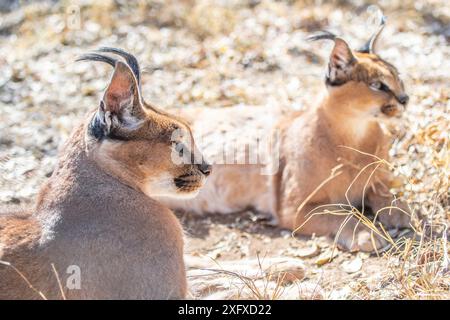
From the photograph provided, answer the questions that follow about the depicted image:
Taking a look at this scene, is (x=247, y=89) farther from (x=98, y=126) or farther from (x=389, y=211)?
(x=98, y=126)

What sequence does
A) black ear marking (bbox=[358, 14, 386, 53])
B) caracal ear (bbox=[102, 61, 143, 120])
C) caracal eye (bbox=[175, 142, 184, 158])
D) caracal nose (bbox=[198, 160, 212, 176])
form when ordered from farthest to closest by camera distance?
black ear marking (bbox=[358, 14, 386, 53]) → caracal nose (bbox=[198, 160, 212, 176]) → caracal eye (bbox=[175, 142, 184, 158]) → caracal ear (bbox=[102, 61, 143, 120])

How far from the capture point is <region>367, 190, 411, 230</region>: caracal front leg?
5.71 m

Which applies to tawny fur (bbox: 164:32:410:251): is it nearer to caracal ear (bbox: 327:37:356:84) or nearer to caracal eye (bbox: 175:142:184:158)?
caracal ear (bbox: 327:37:356:84)

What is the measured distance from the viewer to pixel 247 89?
7797 mm

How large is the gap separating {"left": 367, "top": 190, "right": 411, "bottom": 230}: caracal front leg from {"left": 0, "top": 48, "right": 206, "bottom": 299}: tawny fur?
2.10m

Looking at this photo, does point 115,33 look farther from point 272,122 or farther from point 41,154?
point 272,122

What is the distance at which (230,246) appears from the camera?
597 cm

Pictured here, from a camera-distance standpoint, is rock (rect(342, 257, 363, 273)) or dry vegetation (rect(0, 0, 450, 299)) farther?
rock (rect(342, 257, 363, 273))

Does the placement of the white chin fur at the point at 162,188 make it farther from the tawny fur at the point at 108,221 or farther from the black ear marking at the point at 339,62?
the black ear marking at the point at 339,62

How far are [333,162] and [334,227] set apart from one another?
1.75ft

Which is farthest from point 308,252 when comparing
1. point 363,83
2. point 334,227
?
point 363,83

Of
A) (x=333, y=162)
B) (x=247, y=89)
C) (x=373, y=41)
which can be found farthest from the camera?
(x=247, y=89)

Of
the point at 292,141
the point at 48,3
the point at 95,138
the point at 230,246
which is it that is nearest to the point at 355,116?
the point at 292,141

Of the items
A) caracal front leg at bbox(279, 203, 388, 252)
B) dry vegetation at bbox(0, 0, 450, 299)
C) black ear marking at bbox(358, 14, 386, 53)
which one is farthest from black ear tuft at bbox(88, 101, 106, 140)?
black ear marking at bbox(358, 14, 386, 53)
